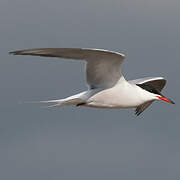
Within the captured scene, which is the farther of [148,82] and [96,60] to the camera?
[148,82]

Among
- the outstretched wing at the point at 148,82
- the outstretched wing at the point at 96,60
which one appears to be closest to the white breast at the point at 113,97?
the outstretched wing at the point at 96,60

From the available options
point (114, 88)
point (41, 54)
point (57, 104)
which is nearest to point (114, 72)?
point (114, 88)

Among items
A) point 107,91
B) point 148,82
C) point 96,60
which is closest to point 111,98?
point 107,91

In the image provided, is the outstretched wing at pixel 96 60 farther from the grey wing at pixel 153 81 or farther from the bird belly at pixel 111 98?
the grey wing at pixel 153 81

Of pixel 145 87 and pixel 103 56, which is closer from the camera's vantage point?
pixel 103 56

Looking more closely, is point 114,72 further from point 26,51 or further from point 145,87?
point 26,51

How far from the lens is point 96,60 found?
1354cm

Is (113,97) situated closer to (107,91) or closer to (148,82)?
(107,91)

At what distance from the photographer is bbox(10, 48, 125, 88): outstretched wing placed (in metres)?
12.3

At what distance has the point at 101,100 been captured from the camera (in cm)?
1434

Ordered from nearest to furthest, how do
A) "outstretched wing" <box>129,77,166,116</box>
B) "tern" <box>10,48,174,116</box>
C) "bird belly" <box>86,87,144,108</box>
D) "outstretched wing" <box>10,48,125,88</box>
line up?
1. "outstretched wing" <box>10,48,125,88</box>
2. "tern" <box>10,48,174,116</box>
3. "bird belly" <box>86,87,144,108</box>
4. "outstretched wing" <box>129,77,166,116</box>

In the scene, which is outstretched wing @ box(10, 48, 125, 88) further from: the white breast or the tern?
the white breast

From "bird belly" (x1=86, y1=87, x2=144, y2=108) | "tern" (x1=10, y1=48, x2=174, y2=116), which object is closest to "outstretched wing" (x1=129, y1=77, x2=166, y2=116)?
"tern" (x1=10, y1=48, x2=174, y2=116)

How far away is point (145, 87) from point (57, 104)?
241 centimetres
